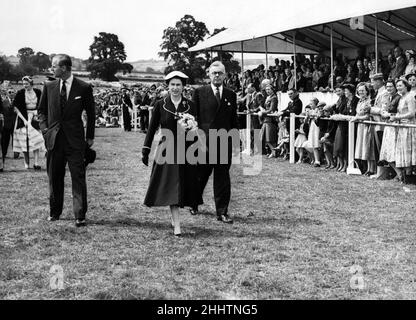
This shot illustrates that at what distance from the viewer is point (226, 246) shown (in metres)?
7.05

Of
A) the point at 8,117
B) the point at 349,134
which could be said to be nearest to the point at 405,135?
the point at 349,134

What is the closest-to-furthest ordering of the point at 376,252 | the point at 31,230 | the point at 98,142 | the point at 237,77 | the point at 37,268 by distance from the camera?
the point at 37,268, the point at 376,252, the point at 31,230, the point at 98,142, the point at 237,77

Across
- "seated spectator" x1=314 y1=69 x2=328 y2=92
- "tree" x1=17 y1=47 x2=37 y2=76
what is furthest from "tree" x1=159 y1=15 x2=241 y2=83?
"seated spectator" x1=314 y1=69 x2=328 y2=92

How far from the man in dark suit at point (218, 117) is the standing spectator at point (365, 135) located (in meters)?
4.80

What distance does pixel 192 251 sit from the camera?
682 cm

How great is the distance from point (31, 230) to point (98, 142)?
16289mm

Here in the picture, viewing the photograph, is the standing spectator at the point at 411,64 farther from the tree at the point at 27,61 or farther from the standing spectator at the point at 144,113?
the tree at the point at 27,61

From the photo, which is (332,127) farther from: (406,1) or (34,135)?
(34,135)

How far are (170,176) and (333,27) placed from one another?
14462 mm

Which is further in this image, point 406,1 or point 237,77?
point 237,77

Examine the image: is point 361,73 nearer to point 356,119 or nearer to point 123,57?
point 356,119

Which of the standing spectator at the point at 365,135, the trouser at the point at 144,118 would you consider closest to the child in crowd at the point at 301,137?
the standing spectator at the point at 365,135

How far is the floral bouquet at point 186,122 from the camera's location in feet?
25.5

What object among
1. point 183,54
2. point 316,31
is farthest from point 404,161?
point 183,54
